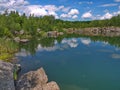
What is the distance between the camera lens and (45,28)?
170 m

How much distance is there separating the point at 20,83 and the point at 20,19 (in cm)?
11723

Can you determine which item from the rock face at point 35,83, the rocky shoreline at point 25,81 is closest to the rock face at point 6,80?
the rocky shoreline at point 25,81

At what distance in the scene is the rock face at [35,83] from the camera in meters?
32.1

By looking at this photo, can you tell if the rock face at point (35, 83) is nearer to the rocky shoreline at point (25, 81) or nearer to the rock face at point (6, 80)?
the rocky shoreline at point (25, 81)

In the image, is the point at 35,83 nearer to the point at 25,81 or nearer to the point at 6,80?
the point at 25,81

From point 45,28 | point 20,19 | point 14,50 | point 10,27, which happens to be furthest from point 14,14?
point 14,50

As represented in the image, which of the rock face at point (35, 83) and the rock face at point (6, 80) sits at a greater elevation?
the rock face at point (6, 80)

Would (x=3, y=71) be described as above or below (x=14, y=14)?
below

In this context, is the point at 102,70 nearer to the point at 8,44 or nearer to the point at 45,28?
the point at 8,44

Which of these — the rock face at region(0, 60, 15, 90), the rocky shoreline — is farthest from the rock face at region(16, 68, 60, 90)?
the rock face at region(0, 60, 15, 90)

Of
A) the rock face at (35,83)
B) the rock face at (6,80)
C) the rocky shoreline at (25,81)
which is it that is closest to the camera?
the rock face at (6,80)

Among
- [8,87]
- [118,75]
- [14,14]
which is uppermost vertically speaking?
[14,14]

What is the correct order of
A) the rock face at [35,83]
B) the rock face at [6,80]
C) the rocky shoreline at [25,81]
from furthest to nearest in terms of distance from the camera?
the rock face at [35,83] < the rocky shoreline at [25,81] < the rock face at [6,80]

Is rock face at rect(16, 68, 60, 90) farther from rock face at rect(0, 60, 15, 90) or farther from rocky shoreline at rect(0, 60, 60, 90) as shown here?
rock face at rect(0, 60, 15, 90)
